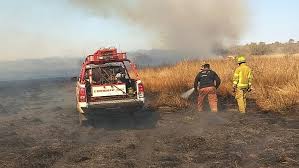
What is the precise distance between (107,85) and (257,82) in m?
7.61

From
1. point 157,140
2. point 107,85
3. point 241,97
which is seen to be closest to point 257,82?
point 241,97

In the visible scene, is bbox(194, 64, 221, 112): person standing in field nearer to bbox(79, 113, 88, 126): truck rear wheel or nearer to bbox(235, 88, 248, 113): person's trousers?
bbox(235, 88, 248, 113): person's trousers

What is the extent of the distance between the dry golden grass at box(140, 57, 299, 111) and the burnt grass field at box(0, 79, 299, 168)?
521 millimetres

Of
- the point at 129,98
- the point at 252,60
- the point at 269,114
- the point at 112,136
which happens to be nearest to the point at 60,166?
the point at 112,136

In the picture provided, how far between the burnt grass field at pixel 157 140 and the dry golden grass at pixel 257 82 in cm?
52

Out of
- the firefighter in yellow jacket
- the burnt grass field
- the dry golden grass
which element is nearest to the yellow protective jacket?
the firefighter in yellow jacket

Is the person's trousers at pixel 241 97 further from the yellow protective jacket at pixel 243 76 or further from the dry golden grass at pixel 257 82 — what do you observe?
the dry golden grass at pixel 257 82

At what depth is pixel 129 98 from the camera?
42.0ft

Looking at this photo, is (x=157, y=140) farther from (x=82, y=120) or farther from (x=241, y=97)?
(x=241, y=97)

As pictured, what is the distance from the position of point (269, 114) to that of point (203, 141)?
4889 millimetres

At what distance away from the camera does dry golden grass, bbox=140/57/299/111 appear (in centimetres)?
1499

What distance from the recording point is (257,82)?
1814 cm

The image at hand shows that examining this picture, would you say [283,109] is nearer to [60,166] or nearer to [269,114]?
[269,114]

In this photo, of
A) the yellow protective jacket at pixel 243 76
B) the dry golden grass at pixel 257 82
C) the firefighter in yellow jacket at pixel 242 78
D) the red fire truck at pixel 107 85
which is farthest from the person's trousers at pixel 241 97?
the red fire truck at pixel 107 85
